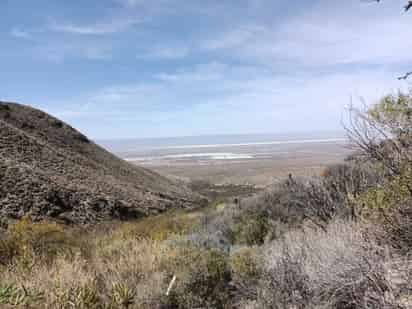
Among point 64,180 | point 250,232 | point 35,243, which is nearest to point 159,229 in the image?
point 250,232

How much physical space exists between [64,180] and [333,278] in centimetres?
2645

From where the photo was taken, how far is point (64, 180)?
27891 millimetres

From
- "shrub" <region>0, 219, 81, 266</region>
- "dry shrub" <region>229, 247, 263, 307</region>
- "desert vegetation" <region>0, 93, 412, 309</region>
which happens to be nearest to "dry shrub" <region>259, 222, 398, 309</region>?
"desert vegetation" <region>0, 93, 412, 309</region>

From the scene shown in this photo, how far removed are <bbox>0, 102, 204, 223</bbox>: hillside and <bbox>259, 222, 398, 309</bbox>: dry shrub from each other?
18866 millimetres

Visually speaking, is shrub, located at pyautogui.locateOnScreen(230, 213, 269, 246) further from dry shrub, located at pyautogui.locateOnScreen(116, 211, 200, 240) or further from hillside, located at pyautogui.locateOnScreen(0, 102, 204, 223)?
hillside, located at pyautogui.locateOnScreen(0, 102, 204, 223)

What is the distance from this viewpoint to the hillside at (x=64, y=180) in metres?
23.4

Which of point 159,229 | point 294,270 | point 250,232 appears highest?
point 294,270

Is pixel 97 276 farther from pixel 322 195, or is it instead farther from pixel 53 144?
pixel 53 144

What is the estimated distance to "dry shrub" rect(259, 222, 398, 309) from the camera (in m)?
4.21

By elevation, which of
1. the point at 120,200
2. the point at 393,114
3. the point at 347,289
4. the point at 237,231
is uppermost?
the point at 393,114

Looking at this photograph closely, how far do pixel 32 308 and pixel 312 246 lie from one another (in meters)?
4.26

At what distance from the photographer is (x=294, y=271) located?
16.9ft

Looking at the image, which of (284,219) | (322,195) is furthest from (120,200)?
(322,195)

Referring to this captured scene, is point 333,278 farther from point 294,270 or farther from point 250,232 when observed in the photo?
point 250,232
